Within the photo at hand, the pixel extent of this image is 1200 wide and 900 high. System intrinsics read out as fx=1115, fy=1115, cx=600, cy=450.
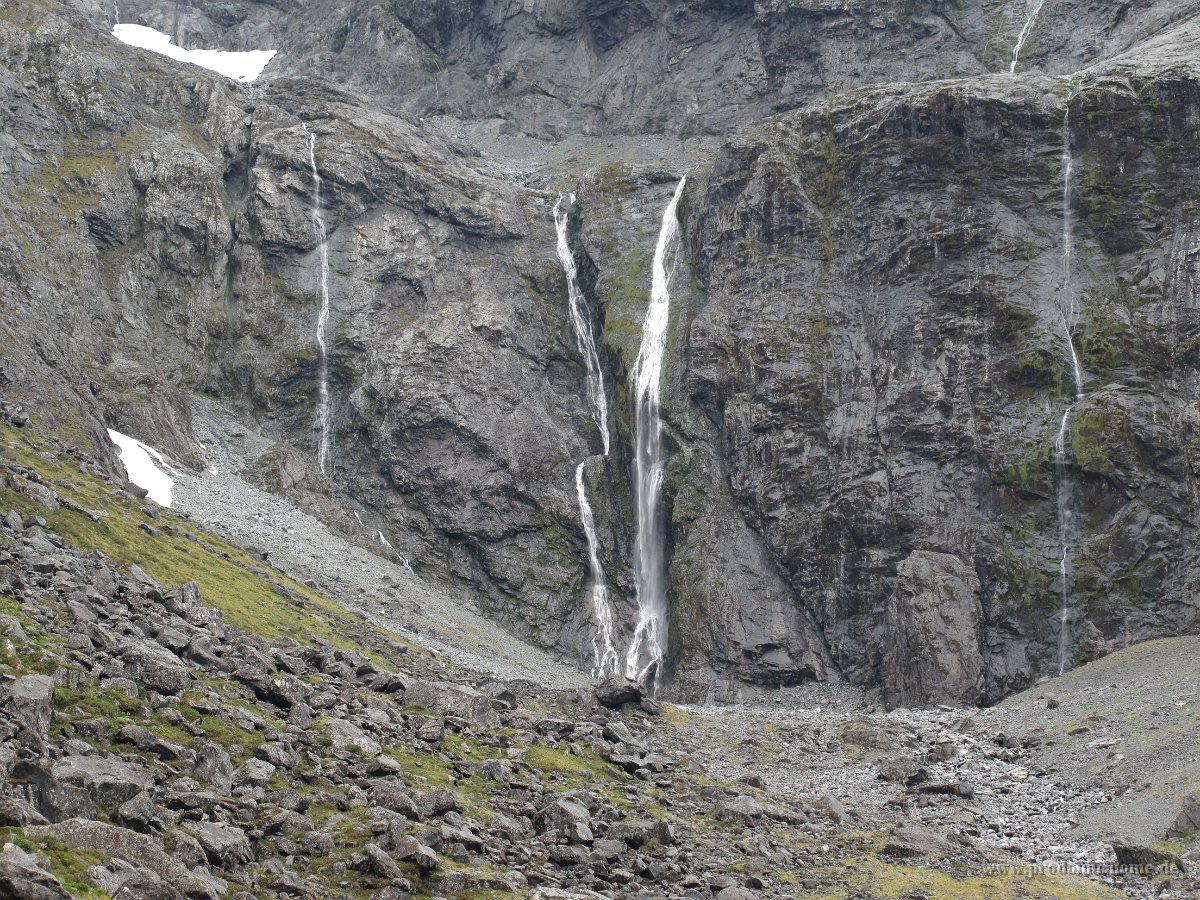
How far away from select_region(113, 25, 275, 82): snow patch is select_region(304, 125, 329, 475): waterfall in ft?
234

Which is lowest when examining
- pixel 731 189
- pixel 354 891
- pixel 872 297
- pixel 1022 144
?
pixel 354 891

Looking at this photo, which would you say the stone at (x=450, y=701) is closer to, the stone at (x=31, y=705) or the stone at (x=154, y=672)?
the stone at (x=154, y=672)

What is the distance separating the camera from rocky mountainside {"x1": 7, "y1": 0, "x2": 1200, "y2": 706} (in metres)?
66.1

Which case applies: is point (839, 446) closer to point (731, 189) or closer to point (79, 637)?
point (731, 189)

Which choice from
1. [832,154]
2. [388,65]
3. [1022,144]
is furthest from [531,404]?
[388,65]

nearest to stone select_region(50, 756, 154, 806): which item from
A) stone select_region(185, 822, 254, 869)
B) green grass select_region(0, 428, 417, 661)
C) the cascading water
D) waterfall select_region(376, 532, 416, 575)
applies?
stone select_region(185, 822, 254, 869)

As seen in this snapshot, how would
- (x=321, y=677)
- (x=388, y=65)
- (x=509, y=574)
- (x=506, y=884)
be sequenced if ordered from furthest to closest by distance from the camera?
(x=388, y=65) < (x=509, y=574) < (x=321, y=677) < (x=506, y=884)

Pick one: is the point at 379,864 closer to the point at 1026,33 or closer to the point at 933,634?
the point at 933,634

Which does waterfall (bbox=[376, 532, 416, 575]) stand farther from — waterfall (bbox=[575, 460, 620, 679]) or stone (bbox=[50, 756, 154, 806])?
stone (bbox=[50, 756, 154, 806])

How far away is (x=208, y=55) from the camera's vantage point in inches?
6531

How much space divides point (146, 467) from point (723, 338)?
39050mm

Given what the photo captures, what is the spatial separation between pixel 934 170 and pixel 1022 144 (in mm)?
5801

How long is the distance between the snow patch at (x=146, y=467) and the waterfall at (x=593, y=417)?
1123 inches

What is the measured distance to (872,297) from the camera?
77.3 m
